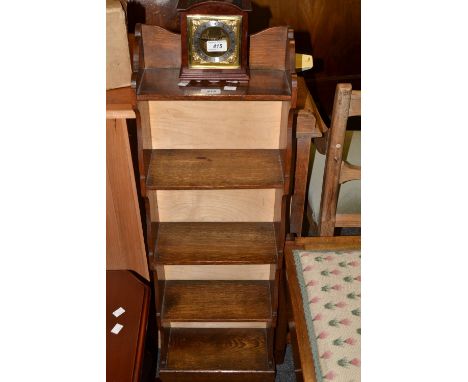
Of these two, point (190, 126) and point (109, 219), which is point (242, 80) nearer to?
point (190, 126)

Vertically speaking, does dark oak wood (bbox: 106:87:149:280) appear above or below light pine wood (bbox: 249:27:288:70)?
below

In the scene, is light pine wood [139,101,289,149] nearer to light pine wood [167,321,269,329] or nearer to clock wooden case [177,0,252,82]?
clock wooden case [177,0,252,82]

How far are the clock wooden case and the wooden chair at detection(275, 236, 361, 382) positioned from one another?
72 centimetres

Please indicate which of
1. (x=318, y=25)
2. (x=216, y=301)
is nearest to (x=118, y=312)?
(x=216, y=301)

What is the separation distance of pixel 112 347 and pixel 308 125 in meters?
1.06

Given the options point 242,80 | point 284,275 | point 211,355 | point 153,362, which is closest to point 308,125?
point 242,80

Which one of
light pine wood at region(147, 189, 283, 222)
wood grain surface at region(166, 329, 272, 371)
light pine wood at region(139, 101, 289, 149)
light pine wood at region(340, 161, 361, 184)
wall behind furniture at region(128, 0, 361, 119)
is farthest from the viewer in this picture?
wall behind furniture at region(128, 0, 361, 119)

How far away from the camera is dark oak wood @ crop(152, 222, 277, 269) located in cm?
201

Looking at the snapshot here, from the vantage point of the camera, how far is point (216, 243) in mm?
2084

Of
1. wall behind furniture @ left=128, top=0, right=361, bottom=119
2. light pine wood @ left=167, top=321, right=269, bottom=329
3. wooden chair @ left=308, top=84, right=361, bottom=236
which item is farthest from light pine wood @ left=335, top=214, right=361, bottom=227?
wall behind furniture @ left=128, top=0, right=361, bottom=119

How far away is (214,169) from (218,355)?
2.76 ft

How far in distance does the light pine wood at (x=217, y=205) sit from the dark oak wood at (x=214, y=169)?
0.60ft

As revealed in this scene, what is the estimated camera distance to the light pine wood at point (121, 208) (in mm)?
1959

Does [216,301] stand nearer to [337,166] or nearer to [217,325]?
[217,325]
